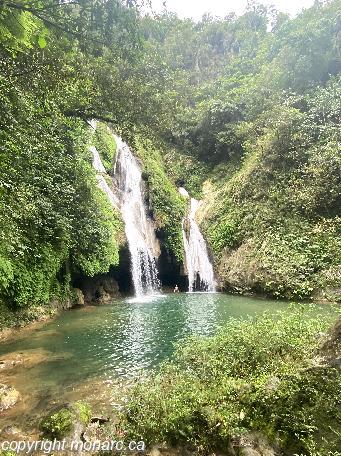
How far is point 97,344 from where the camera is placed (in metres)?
11.0

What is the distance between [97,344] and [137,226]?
16.0 metres

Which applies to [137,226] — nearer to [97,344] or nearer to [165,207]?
[165,207]

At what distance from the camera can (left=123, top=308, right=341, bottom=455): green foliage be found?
4184mm

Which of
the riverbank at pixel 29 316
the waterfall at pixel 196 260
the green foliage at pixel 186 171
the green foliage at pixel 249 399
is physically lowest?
the green foliage at pixel 249 399

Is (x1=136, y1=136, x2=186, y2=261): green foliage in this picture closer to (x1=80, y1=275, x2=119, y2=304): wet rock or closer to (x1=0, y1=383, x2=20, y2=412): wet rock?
(x1=80, y1=275, x2=119, y2=304): wet rock

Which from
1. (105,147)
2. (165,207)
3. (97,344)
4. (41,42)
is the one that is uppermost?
(105,147)

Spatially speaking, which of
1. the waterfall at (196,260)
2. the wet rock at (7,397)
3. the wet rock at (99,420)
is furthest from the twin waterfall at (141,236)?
the wet rock at (99,420)

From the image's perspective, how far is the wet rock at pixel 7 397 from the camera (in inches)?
266

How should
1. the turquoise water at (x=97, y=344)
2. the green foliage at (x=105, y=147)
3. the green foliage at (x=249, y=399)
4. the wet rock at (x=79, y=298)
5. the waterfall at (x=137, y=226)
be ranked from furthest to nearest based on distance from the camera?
the green foliage at (x=105, y=147) → the waterfall at (x=137, y=226) → the wet rock at (x=79, y=298) → the turquoise water at (x=97, y=344) → the green foliage at (x=249, y=399)

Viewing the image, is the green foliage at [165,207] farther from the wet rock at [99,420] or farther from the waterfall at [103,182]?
the wet rock at [99,420]

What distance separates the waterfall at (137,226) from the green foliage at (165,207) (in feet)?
2.39

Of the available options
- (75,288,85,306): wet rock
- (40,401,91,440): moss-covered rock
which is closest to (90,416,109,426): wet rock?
(40,401,91,440): moss-covered rock

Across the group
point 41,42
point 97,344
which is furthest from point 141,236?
point 41,42

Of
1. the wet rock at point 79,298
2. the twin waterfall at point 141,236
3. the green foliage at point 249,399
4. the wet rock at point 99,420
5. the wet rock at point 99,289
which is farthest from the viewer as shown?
the twin waterfall at point 141,236
